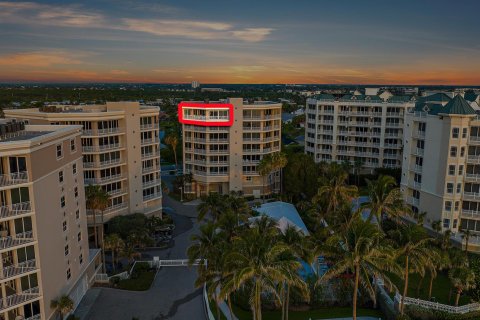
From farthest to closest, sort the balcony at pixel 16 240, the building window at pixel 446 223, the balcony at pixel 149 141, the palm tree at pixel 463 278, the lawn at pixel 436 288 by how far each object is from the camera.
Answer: the balcony at pixel 149 141 → the building window at pixel 446 223 → the lawn at pixel 436 288 → the palm tree at pixel 463 278 → the balcony at pixel 16 240

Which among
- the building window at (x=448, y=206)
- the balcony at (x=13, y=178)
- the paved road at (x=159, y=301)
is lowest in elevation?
the paved road at (x=159, y=301)

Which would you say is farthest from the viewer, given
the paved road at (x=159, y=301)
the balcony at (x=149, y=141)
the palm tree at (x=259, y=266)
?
the balcony at (x=149, y=141)

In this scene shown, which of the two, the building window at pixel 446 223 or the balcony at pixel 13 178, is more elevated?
the balcony at pixel 13 178

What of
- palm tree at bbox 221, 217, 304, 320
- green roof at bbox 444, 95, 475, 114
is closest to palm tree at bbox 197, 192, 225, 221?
palm tree at bbox 221, 217, 304, 320

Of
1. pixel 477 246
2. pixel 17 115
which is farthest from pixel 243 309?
pixel 17 115

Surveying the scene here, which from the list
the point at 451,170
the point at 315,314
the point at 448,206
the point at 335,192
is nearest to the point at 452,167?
the point at 451,170

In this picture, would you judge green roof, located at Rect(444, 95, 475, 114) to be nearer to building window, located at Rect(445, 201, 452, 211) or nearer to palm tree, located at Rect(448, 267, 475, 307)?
building window, located at Rect(445, 201, 452, 211)

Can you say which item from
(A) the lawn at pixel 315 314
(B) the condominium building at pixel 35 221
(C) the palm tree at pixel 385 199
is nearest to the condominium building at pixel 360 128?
(C) the palm tree at pixel 385 199

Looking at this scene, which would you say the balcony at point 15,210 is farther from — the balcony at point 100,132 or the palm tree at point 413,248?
the palm tree at point 413,248

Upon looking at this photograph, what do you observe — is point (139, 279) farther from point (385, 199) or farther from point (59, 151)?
point (385, 199)

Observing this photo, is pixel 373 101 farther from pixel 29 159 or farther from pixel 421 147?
pixel 29 159
